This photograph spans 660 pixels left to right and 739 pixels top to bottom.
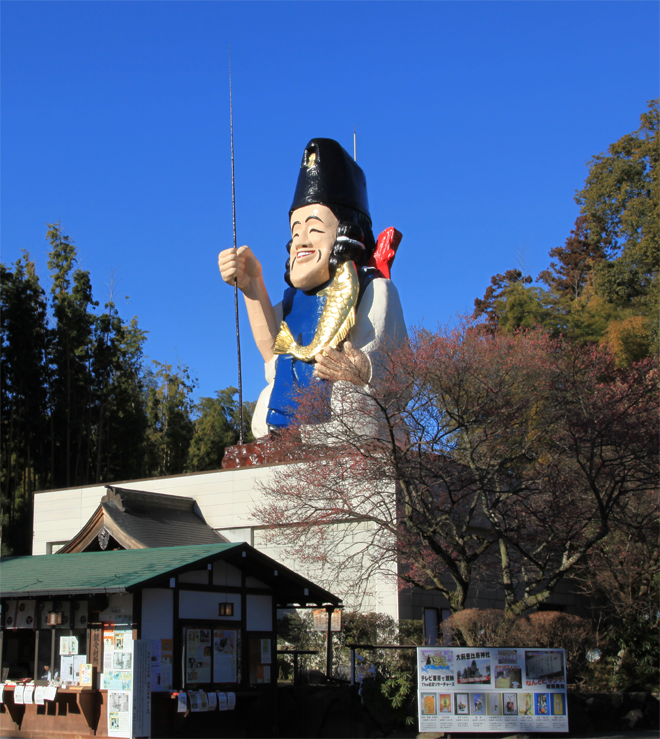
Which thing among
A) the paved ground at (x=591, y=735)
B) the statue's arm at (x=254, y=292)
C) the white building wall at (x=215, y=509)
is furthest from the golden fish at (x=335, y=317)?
the paved ground at (x=591, y=735)

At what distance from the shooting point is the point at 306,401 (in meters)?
15.9

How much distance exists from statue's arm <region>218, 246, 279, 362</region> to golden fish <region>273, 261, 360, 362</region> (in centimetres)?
118

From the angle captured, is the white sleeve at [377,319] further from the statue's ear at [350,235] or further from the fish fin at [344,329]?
the statue's ear at [350,235]

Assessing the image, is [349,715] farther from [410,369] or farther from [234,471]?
[234,471]

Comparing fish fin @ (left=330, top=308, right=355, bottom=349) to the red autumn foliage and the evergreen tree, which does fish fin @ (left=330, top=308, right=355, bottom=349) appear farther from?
the evergreen tree

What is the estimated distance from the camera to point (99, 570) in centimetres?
1115

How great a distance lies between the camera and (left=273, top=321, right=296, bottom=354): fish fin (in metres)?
20.4

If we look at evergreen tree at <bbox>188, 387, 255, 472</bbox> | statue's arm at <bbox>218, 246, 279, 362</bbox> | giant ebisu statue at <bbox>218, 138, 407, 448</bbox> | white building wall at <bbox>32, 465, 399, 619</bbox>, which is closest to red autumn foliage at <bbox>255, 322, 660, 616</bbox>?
white building wall at <bbox>32, 465, 399, 619</bbox>

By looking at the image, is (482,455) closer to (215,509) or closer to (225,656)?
(225,656)

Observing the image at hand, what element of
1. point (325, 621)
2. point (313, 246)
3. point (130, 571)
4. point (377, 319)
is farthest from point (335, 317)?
point (130, 571)

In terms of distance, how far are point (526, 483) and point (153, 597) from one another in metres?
6.14

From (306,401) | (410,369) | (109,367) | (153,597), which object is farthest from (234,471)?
(109,367)

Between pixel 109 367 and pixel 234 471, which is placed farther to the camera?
pixel 109 367

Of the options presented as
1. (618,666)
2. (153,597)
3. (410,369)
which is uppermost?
(410,369)
